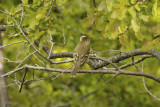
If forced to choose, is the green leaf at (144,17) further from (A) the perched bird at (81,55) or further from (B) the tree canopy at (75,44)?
(A) the perched bird at (81,55)

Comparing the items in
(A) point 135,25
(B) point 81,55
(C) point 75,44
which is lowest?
(C) point 75,44

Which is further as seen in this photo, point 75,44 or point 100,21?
point 75,44

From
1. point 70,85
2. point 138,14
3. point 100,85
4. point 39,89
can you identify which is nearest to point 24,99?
point 39,89

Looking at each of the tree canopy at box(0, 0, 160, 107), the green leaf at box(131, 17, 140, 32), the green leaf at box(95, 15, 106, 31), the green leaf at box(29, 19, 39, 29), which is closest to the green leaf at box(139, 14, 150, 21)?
the tree canopy at box(0, 0, 160, 107)

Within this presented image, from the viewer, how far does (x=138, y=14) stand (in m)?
4.34

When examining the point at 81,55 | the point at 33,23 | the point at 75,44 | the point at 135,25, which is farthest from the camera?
the point at 75,44

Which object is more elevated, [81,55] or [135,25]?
[135,25]

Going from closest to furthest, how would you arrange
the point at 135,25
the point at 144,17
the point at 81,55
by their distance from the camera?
1. the point at 135,25
2. the point at 144,17
3. the point at 81,55

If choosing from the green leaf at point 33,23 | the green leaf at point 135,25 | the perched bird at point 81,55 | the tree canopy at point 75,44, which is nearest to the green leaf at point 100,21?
the tree canopy at point 75,44

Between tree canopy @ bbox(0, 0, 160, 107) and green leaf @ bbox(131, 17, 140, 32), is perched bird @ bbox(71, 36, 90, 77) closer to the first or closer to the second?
tree canopy @ bbox(0, 0, 160, 107)

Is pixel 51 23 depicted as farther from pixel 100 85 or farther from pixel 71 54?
pixel 100 85

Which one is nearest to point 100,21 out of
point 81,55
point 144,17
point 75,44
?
point 81,55

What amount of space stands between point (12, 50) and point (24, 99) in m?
2.27

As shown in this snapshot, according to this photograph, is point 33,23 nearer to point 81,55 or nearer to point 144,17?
point 81,55
